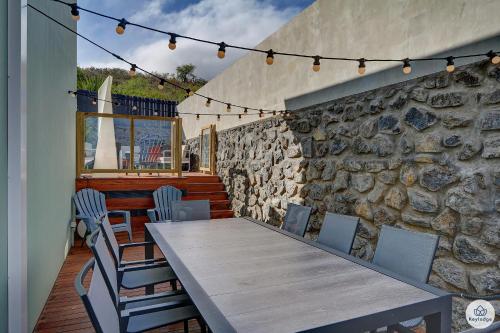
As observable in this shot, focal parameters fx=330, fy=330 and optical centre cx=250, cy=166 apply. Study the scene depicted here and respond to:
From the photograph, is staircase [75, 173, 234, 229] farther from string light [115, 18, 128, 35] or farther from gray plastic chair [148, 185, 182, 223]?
string light [115, 18, 128, 35]

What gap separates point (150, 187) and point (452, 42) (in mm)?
5137

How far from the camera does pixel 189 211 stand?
3.62 meters

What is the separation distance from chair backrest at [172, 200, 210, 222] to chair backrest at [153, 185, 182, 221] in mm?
2250

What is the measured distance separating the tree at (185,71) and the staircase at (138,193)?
595 inches

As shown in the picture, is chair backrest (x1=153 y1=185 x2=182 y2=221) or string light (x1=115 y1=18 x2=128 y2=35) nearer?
string light (x1=115 y1=18 x2=128 y2=35)

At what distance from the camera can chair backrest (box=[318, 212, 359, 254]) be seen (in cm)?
235

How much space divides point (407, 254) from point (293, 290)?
809mm

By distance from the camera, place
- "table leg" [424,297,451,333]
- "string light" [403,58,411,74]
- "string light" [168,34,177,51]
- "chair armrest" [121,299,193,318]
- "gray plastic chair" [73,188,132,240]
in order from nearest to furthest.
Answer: "table leg" [424,297,451,333], "chair armrest" [121,299,193,318], "string light" [168,34,177,51], "string light" [403,58,411,74], "gray plastic chair" [73,188,132,240]

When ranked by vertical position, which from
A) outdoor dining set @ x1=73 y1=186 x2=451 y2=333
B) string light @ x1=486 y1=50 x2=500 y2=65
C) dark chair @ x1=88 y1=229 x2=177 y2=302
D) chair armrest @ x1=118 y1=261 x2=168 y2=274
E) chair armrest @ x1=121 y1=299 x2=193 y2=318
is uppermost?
string light @ x1=486 y1=50 x2=500 y2=65

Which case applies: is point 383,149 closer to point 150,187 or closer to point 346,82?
point 346,82

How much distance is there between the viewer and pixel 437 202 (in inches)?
101

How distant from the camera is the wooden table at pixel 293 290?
125 centimetres

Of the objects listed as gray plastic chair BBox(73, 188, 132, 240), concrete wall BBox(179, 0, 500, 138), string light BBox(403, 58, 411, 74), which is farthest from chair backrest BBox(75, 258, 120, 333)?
gray plastic chair BBox(73, 188, 132, 240)

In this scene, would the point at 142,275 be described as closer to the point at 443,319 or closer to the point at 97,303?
the point at 97,303
